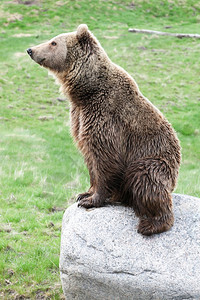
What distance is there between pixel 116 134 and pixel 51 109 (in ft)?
38.2

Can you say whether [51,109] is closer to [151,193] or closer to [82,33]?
[82,33]

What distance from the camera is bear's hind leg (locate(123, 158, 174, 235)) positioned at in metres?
4.71

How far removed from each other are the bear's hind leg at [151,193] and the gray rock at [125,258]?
0.13 m

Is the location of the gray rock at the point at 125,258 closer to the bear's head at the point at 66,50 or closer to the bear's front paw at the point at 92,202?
the bear's front paw at the point at 92,202

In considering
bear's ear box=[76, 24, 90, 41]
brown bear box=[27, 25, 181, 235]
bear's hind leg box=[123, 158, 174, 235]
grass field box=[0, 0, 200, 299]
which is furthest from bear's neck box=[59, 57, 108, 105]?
grass field box=[0, 0, 200, 299]

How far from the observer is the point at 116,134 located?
193 inches

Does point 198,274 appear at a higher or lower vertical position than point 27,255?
higher

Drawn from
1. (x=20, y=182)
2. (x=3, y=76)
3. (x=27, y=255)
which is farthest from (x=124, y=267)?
(x=3, y=76)

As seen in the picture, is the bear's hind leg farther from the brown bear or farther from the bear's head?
the bear's head

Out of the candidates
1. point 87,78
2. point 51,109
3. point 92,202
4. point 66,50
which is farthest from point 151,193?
point 51,109

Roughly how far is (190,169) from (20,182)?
17.3 feet

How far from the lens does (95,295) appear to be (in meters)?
4.70

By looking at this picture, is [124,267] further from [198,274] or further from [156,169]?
[156,169]

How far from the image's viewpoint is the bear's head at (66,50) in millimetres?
5043
